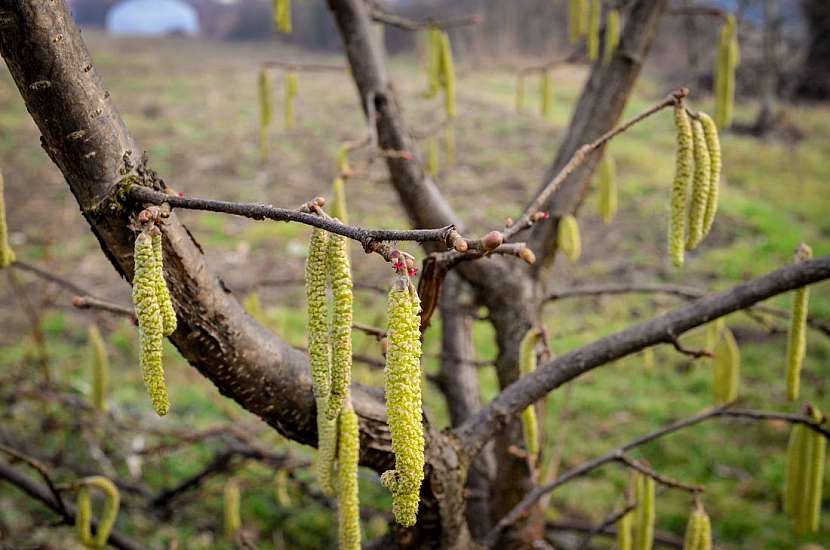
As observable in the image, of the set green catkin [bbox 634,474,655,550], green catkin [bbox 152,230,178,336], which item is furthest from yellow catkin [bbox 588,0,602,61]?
green catkin [bbox 152,230,178,336]

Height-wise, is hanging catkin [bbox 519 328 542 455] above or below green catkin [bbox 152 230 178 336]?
below

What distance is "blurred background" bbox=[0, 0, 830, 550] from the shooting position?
12.2ft

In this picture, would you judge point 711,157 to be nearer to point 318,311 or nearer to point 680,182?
point 680,182

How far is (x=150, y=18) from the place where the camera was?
26109 millimetres

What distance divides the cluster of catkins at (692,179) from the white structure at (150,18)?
2762 centimetres

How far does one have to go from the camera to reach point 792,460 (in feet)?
6.36

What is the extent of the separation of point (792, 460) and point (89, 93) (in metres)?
1.88

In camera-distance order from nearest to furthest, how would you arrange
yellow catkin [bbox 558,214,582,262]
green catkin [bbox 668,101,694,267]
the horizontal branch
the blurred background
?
green catkin [bbox 668,101,694,267], the horizontal branch, yellow catkin [bbox 558,214,582,262], the blurred background

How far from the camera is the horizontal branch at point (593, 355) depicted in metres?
1.69

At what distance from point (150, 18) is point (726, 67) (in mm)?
27176

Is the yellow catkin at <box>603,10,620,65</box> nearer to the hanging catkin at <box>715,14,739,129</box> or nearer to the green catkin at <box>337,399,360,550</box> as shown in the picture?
the hanging catkin at <box>715,14,739,129</box>

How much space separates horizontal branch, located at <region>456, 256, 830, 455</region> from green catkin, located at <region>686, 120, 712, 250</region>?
179mm

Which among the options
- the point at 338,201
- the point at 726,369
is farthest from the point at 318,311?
the point at 726,369

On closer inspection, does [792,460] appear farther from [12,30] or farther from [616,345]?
[12,30]
